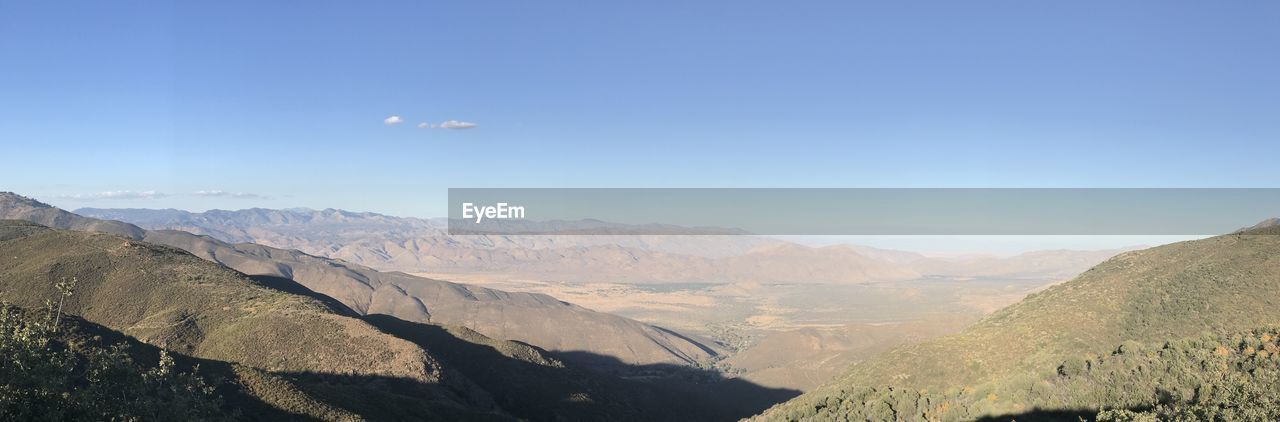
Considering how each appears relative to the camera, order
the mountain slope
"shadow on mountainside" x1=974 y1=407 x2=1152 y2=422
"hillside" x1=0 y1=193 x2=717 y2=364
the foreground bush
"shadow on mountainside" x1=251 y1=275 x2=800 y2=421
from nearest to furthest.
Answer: the foreground bush, "shadow on mountainside" x1=974 y1=407 x2=1152 y2=422, the mountain slope, "shadow on mountainside" x1=251 y1=275 x2=800 y2=421, "hillside" x1=0 y1=193 x2=717 y2=364

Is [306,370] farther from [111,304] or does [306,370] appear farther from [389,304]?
[389,304]

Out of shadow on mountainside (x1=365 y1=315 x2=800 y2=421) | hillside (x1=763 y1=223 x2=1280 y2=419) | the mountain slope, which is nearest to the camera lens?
hillside (x1=763 y1=223 x2=1280 y2=419)

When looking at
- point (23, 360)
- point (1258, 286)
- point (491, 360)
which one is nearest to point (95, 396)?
point (23, 360)

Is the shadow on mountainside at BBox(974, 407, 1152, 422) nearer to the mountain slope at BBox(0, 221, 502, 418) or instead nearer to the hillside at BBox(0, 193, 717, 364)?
the mountain slope at BBox(0, 221, 502, 418)

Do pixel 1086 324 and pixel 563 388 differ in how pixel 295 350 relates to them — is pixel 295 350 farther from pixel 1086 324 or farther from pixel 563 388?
pixel 1086 324

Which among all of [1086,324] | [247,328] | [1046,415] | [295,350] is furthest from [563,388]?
[1086,324]

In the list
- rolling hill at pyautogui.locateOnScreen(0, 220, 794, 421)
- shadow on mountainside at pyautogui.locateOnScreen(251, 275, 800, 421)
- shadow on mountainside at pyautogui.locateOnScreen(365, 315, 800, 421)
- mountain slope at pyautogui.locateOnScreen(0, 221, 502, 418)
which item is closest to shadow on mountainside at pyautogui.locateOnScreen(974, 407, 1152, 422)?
shadow on mountainside at pyautogui.locateOnScreen(365, 315, 800, 421)

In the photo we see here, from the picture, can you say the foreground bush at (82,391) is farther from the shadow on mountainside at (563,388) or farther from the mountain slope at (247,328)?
the shadow on mountainside at (563,388)
